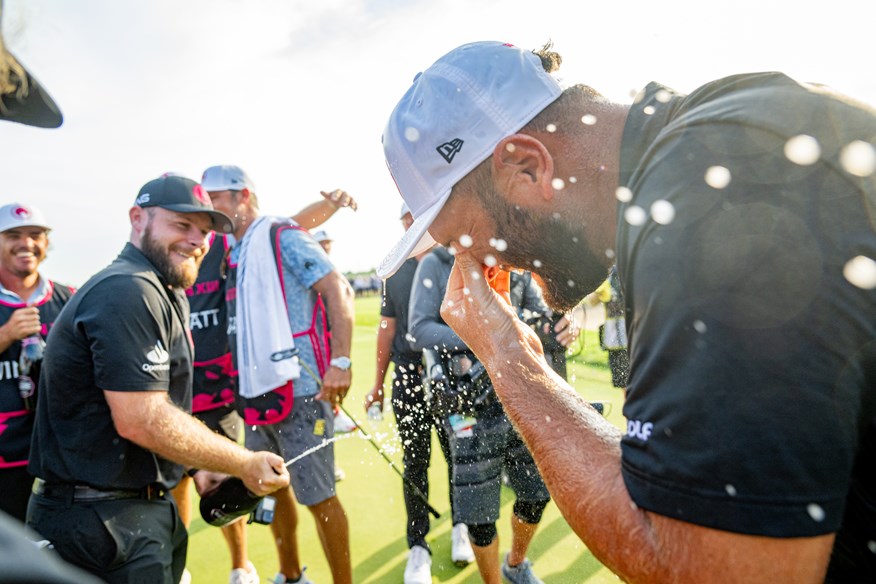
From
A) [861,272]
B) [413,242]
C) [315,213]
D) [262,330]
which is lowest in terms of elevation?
[262,330]

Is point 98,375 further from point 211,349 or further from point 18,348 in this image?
point 18,348

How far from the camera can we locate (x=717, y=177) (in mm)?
924

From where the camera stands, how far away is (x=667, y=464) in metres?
0.91

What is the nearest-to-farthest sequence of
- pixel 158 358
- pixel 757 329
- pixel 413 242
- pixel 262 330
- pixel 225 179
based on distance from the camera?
1. pixel 757 329
2. pixel 413 242
3. pixel 158 358
4. pixel 262 330
5. pixel 225 179

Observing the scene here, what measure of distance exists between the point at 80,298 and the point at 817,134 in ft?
9.43

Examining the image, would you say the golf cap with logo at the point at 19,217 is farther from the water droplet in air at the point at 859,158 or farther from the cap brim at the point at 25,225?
the water droplet in air at the point at 859,158

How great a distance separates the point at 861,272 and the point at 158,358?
2.68 m

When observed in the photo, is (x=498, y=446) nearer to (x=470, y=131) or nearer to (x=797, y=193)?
(x=470, y=131)

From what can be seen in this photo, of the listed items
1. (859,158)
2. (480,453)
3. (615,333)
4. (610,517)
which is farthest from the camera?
(615,333)

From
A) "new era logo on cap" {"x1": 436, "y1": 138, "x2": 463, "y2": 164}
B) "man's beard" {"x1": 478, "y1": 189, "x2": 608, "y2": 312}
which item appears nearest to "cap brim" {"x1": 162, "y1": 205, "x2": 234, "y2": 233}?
"new era logo on cap" {"x1": 436, "y1": 138, "x2": 463, "y2": 164}

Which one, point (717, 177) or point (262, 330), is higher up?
point (717, 177)

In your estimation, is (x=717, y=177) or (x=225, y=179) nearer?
(x=717, y=177)

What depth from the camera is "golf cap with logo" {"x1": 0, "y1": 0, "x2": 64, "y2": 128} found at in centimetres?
121

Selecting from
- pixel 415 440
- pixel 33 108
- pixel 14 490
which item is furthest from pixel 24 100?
pixel 14 490
